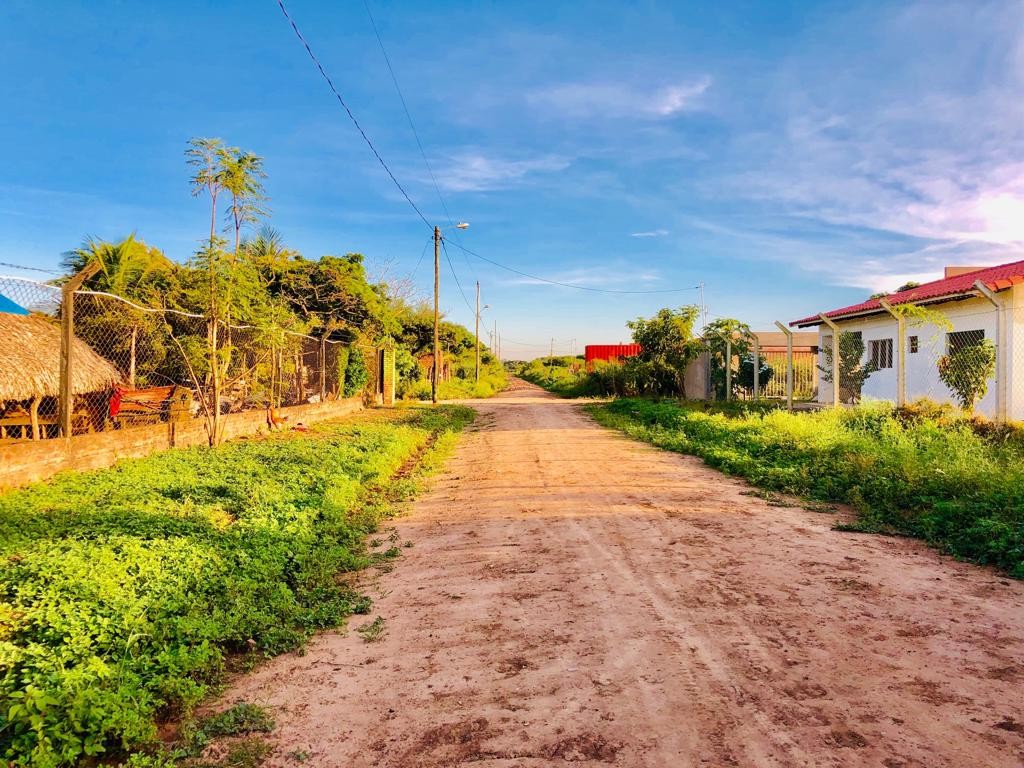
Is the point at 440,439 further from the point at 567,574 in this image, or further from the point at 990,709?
the point at 990,709

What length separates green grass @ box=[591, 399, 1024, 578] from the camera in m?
5.33

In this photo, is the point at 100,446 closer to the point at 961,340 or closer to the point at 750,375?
the point at 961,340

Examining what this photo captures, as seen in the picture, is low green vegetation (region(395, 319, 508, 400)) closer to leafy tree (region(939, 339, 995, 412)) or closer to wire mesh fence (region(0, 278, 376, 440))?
wire mesh fence (region(0, 278, 376, 440))

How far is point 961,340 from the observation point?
14570 millimetres

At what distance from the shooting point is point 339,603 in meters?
3.94

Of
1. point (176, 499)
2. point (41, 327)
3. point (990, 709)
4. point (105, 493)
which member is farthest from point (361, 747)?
point (41, 327)

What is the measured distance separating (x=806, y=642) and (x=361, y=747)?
2.31 meters

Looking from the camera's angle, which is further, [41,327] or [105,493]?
[41,327]

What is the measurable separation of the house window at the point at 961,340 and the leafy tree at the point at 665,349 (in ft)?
26.2

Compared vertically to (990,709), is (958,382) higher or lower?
higher

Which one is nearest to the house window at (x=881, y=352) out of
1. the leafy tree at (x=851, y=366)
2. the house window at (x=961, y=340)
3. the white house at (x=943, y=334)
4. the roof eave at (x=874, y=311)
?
the white house at (x=943, y=334)

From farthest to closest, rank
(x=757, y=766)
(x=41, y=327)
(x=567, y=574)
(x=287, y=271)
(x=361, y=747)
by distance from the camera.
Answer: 1. (x=287, y=271)
2. (x=41, y=327)
3. (x=567, y=574)
4. (x=361, y=747)
5. (x=757, y=766)

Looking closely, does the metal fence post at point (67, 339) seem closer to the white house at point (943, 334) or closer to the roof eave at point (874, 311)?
the white house at point (943, 334)

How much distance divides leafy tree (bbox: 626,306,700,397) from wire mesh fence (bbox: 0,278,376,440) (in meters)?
14.3
